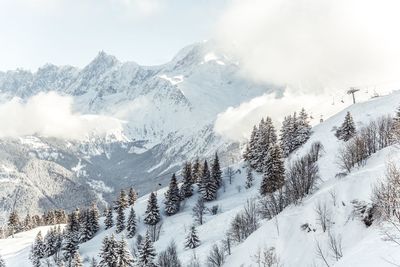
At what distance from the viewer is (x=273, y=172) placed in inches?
4193

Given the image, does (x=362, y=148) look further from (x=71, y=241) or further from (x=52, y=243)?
(x=52, y=243)

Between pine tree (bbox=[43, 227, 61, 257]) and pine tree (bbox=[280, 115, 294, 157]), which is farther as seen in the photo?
pine tree (bbox=[280, 115, 294, 157])

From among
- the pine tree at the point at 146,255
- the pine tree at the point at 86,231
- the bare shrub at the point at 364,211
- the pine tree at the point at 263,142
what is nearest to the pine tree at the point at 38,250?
the pine tree at the point at 86,231

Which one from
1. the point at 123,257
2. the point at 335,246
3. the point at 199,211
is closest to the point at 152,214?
the point at 199,211

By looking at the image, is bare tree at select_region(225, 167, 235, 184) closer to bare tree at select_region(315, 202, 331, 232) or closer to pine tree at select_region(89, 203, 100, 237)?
pine tree at select_region(89, 203, 100, 237)

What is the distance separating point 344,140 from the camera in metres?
119

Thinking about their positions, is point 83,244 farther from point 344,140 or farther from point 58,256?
point 344,140

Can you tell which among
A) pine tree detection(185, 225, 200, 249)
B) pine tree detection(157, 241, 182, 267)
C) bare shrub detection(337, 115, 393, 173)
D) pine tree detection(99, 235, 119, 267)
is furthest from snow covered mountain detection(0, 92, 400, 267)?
pine tree detection(99, 235, 119, 267)

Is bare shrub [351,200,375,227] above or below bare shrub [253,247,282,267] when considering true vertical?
above

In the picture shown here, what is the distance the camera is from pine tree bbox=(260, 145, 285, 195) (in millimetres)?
104750

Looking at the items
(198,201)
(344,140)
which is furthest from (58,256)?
(344,140)

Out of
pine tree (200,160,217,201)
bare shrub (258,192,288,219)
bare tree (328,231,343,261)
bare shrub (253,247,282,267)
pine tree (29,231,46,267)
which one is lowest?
pine tree (29,231,46,267)

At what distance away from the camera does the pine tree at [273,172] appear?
105 meters

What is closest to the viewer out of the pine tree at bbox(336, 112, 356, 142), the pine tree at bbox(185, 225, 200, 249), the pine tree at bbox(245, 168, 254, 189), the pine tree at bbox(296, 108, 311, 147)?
the pine tree at bbox(185, 225, 200, 249)
